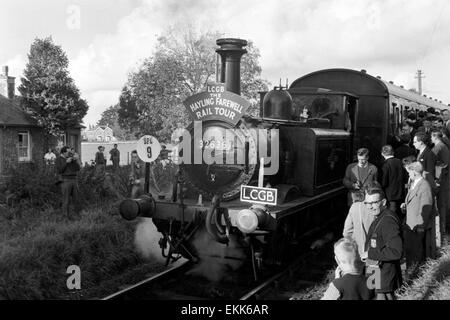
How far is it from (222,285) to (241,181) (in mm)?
1538

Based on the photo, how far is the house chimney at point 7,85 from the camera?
26.7m

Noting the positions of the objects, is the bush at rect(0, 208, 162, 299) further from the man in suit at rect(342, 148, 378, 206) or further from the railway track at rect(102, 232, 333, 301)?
the man in suit at rect(342, 148, 378, 206)

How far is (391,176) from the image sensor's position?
7.30 metres

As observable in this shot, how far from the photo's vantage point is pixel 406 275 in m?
6.23

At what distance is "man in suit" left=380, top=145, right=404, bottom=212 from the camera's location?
23.8 feet

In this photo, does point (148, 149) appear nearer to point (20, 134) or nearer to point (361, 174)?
point (361, 174)

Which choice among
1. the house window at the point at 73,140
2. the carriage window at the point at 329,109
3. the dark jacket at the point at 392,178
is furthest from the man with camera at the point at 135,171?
the house window at the point at 73,140

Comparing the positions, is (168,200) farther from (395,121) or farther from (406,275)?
(395,121)

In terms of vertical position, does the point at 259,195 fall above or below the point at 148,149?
below

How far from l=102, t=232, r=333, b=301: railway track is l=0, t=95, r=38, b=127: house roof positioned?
16472mm

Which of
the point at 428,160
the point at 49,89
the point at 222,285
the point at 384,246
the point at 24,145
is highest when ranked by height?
the point at 49,89

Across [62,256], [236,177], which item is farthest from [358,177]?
[62,256]

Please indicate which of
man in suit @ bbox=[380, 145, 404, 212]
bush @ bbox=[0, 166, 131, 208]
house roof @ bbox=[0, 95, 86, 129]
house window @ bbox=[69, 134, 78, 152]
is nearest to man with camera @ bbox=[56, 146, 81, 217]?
bush @ bbox=[0, 166, 131, 208]
